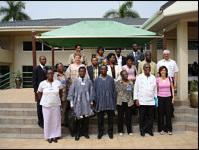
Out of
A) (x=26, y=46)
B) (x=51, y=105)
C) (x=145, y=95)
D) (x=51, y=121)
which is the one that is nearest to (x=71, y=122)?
(x=51, y=121)

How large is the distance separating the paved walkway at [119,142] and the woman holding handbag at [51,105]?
238 mm

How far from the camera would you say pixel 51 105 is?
342 inches

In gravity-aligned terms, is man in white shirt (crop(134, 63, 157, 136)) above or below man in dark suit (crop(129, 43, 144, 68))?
below

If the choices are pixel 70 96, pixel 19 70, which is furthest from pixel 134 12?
pixel 70 96

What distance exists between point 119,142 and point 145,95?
1313 mm

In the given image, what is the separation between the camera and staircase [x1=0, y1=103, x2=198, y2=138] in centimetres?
944

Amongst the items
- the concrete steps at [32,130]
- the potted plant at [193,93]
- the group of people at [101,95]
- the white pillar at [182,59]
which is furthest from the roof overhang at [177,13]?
the concrete steps at [32,130]

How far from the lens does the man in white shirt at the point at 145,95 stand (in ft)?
29.2

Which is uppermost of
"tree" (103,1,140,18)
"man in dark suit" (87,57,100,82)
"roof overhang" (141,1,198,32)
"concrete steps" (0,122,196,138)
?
"tree" (103,1,140,18)

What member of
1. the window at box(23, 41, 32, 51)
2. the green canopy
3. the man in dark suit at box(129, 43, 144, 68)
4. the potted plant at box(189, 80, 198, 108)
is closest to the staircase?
the potted plant at box(189, 80, 198, 108)

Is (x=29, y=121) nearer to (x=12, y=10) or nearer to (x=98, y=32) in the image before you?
(x=98, y=32)

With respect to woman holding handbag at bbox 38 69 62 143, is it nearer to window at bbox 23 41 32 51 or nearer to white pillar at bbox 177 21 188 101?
white pillar at bbox 177 21 188 101

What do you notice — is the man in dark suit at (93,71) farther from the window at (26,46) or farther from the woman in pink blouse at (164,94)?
the window at (26,46)

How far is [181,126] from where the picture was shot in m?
9.51
